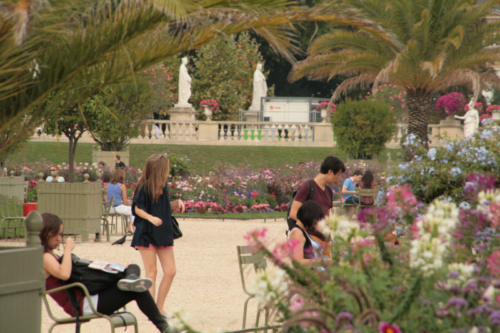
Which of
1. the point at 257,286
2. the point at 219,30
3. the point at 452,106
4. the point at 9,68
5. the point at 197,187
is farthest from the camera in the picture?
the point at 452,106

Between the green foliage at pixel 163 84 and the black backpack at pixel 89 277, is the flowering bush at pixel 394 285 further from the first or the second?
the green foliage at pixel 163 84

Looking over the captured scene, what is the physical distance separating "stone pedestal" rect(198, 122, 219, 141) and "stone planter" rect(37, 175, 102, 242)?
17.9 meters

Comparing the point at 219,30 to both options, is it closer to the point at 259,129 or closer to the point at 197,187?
the point at 197,187

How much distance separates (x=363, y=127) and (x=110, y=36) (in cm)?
1666

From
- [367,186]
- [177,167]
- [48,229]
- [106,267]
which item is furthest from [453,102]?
[48,229]

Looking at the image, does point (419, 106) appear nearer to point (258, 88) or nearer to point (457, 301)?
point (457, 301)

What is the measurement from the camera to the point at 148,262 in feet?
15.9

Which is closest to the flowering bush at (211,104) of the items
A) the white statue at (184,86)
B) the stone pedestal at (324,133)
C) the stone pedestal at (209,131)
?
the white statue at (184,86)

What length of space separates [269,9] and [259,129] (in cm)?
2380

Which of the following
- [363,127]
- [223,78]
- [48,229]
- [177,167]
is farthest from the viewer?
[223,78]

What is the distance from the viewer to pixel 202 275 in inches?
289

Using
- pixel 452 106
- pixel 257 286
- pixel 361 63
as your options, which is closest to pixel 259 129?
pixel 452 106

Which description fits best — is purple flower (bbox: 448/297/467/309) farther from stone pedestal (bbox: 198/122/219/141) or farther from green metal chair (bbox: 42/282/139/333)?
stone pedestal (bbox: 198/122/219/141)

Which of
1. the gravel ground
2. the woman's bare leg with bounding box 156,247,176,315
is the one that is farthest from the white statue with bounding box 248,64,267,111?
the woman's bare leg with bounding box 156,247,176,315
